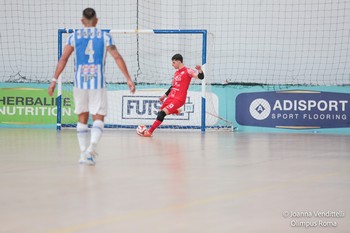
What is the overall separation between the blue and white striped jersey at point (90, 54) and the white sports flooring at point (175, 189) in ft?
3.43

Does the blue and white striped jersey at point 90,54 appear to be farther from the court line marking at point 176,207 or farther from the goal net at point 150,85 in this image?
the goal net at point 150,85

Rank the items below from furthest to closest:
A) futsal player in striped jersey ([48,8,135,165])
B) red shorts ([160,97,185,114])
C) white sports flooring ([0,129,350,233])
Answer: red shorts ([160,97,185,114]) → futsal player in striped jersey ([48,8,135,165]) → white sports flooring ([0,129,350,233])

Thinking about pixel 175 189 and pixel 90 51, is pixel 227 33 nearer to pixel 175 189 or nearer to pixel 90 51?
pixel 90 51

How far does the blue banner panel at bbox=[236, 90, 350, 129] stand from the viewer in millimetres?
17734

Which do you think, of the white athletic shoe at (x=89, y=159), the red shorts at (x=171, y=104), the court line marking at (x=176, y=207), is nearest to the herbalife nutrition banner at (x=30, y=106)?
the red shorts at (x=171, y=104)

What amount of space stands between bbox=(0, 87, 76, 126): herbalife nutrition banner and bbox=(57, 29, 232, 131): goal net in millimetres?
363

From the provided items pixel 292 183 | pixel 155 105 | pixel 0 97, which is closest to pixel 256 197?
pixel 292 183

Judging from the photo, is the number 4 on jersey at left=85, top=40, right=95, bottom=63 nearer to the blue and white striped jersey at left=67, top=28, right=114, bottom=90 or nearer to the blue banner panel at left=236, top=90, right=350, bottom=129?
the blue and white striped jersey at left=67, top=28, right=114, bottom=90

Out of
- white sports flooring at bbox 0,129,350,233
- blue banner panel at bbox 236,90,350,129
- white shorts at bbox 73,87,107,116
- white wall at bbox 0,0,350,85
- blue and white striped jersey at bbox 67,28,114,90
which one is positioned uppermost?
white wall at bbox 0,0,350,85

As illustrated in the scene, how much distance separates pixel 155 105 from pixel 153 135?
217cm

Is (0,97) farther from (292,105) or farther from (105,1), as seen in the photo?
(292,105)

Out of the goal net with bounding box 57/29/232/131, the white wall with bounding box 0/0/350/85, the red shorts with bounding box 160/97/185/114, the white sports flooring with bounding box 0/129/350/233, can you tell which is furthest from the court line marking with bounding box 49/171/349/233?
the white wall with bounding box 0/0/350/85

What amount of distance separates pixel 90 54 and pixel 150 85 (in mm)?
8600

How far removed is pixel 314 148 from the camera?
41.4 ft
